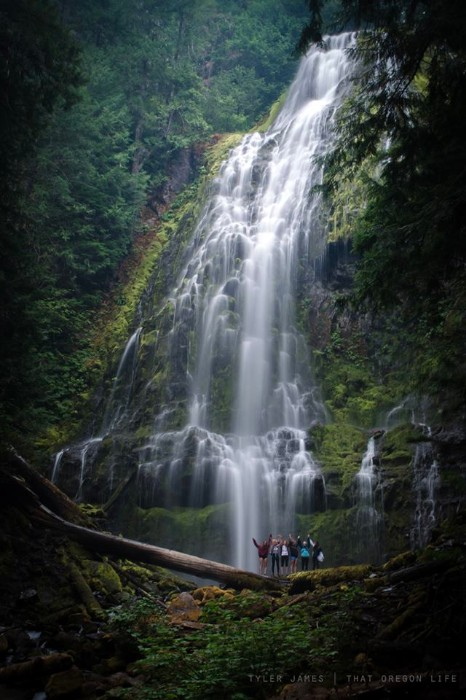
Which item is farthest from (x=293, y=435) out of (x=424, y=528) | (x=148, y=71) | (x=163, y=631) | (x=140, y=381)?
(x=148, y=71)

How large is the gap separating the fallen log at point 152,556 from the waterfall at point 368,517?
436cm

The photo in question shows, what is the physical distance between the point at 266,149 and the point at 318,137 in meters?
3.18

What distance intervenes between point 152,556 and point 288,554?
4.04m

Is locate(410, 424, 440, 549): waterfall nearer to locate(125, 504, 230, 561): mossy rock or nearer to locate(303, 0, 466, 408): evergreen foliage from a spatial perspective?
locate(125, 504, 230, 561): mossy rock

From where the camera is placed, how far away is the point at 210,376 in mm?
18297

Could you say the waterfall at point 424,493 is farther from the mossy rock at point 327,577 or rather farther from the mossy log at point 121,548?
the mossy log at point 121,548

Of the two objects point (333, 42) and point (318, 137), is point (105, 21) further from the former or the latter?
point (318, 137)

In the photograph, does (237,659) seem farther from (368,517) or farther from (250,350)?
(250,350)

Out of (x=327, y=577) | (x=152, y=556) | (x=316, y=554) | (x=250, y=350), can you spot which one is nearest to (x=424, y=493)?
(x=316, y=554)

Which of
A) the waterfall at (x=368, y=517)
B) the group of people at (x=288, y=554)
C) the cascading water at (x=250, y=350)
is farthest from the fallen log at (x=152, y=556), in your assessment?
the cascading water at (x=250, y=350)

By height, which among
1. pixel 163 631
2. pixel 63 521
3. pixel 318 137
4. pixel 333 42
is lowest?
pixel 163 631

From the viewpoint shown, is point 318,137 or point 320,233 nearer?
point 320,233

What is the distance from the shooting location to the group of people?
11688 millimetres

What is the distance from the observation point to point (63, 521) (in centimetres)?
883
